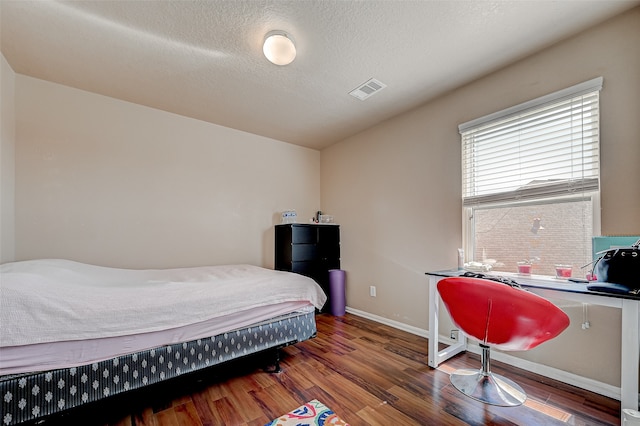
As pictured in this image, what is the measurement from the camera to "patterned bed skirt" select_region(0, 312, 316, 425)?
127 cm

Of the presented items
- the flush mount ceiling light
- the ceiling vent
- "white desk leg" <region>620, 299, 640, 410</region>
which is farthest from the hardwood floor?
the ceiling vent

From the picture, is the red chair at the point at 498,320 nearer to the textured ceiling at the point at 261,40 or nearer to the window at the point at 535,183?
the window at the point at 535,183

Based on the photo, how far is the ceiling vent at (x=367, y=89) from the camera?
8.08 ft

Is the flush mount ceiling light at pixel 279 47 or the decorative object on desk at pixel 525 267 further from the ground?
the flush mount ceiling light at pixel 279 47

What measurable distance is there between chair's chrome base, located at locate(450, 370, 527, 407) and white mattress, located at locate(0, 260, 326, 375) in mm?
1276

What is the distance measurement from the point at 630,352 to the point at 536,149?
1447 mm

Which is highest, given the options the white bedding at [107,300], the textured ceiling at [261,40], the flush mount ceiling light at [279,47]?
the textured ceiling at [261,40]

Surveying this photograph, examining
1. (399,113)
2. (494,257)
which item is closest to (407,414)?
(494,257)

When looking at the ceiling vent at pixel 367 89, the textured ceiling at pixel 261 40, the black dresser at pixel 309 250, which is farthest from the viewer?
the black dresser at pixel 309 250

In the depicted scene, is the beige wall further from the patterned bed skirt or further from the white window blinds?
the patterned bed skirt

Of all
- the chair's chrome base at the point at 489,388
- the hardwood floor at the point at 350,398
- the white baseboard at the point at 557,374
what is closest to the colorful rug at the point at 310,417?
the hardwood floor at the point at 350,398

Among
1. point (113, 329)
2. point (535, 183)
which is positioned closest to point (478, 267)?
point (535, 183)

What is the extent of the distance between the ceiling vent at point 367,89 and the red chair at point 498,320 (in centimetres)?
184

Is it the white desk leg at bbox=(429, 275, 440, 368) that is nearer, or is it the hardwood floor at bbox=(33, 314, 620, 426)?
the hardwood floor at bbox=(33, 314, 620, 426)
